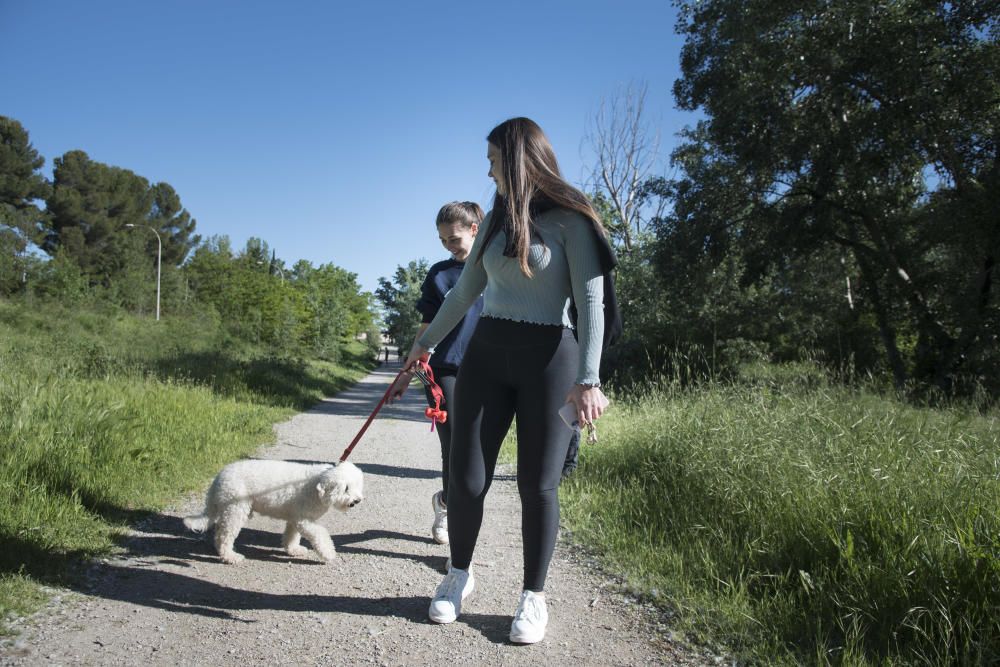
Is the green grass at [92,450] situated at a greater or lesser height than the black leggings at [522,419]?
lesser

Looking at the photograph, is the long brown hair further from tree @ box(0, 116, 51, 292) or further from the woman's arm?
tree @ box(0, 116, 51, 292)

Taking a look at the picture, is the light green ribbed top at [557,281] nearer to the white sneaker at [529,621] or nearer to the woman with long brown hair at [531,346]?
the woman with long brown hair at [531,346]

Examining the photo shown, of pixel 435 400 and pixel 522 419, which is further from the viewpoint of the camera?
pixel 435 400

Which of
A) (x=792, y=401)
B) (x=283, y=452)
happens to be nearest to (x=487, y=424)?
(x=792, y=401)

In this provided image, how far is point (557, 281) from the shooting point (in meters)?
2.67

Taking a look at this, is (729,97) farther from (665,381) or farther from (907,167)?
(665,381)

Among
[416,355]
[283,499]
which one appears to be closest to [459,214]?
[416,355]

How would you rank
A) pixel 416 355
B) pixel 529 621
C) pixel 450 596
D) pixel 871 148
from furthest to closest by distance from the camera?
pixel 871 148, pixel 416 355, pixel 450 596, pixel 529 621

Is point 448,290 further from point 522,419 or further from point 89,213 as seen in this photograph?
point 89,213

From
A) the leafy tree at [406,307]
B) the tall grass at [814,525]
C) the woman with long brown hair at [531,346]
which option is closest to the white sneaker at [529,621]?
the woman with long brown hair at [531,346]

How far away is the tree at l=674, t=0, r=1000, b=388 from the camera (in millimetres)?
11633

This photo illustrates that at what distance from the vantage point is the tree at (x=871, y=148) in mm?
11633

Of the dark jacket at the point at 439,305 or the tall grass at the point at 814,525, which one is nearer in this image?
the tall grass at the point at 814,525

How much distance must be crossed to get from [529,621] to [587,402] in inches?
38.6
